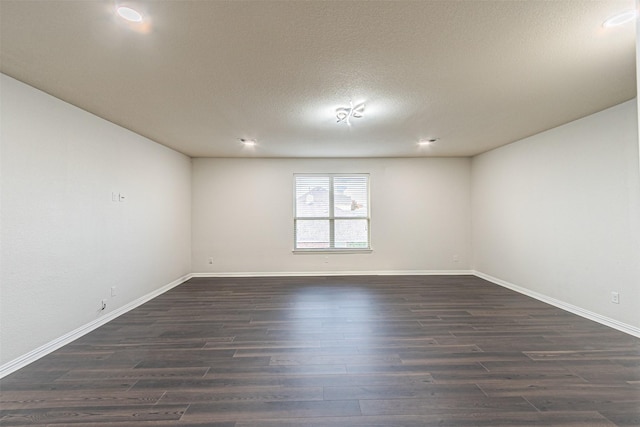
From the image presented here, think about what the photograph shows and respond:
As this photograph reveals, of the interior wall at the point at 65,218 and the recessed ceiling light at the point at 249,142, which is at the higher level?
the recessed ceiling light at the point at 249,142

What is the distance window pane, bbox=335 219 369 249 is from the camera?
5719 mm

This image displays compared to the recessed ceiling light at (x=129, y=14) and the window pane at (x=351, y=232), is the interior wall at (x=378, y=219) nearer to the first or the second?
the window pane at (x=351, y=232)

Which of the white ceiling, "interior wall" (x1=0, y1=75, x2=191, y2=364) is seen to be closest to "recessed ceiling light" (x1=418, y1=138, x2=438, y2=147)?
the white ceiling

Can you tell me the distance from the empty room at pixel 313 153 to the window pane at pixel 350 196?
849 millimetres

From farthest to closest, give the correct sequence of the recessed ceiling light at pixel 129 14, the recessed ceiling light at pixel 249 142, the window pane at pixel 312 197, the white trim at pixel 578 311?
the window pane at pixel 312 197 < the recessed ceiling light at pixel 249 142 < the white trim at pixel 578 311 < the recessed ceiling light at pixel 129 14

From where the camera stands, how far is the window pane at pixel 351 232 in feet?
18.8

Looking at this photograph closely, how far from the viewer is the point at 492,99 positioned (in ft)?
8.93

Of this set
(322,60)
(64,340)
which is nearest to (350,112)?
(322,60)

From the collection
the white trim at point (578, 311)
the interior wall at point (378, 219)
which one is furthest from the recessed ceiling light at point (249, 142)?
the white trim at point (578, 311)

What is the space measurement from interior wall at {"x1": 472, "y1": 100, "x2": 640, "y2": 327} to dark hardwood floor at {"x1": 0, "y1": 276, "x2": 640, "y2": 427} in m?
0.46

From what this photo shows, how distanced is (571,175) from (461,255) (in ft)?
8.46

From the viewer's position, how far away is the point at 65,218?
273 centimetres

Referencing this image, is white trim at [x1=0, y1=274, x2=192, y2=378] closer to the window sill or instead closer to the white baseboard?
the white baseboard

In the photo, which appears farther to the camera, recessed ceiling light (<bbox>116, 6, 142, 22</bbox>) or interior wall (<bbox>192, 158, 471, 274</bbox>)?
interior wall (<bbox>192, 158, 471, 274</bbox>)
